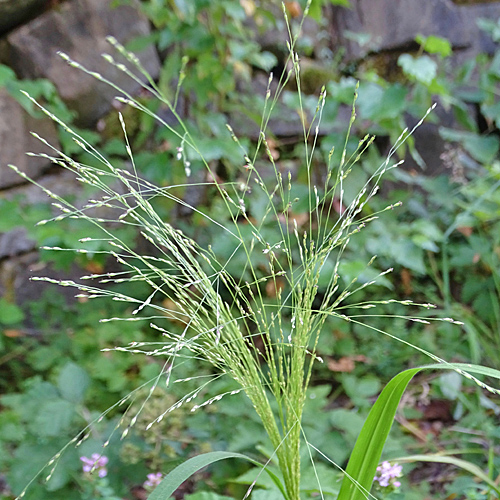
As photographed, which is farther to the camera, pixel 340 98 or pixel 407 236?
pixel 407 236

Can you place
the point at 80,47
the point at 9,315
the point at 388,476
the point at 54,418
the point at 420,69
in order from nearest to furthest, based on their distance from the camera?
1. the point at 388,476
2. the point at 54,418
3. the point at 420,69
4. the point at 9,315
5. the point at 80,47

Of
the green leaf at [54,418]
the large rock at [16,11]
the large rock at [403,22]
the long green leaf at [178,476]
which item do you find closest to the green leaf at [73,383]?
the green leaf at [54,418]

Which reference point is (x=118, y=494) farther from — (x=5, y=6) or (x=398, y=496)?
(x=5, y=6)

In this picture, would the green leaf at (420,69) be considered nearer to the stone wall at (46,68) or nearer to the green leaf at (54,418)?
the stone wall at (46,68)

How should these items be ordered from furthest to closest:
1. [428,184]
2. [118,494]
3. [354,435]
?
[428,184]
[354,435]
[118,494]

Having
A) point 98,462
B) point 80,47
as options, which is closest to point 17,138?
point 80,47

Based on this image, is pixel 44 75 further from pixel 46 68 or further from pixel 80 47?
pixel 80 47

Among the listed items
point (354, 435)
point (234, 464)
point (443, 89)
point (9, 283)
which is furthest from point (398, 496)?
point (9, 283)
